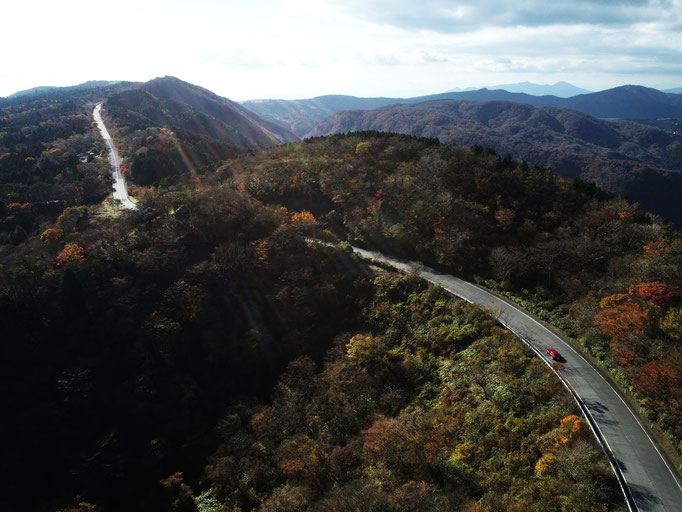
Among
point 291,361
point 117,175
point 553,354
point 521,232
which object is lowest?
point 291,361

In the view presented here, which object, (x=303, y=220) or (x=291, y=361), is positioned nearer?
(x=291, y=361)

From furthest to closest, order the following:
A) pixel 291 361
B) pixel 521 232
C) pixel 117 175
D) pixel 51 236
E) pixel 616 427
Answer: pixel 117 175 → pixel 51 236 → pixel 521 232 → pixel 291 361 → pixel 616 427

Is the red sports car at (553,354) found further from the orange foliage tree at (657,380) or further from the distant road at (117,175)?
A: the distant road at (117,175)

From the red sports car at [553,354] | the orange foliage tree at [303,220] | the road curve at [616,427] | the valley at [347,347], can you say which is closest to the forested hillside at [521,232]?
the valley at [347,347]

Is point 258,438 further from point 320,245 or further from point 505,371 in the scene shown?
point 320,245

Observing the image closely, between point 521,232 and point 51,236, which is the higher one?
point 521,232

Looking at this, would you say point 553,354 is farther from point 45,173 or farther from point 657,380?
point 45,173

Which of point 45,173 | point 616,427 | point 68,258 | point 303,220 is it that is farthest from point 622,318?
point 45,173

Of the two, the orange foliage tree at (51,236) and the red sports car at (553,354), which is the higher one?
the orange foliage tree at (51,236)

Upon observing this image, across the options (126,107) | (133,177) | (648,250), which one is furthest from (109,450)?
(126,107)
